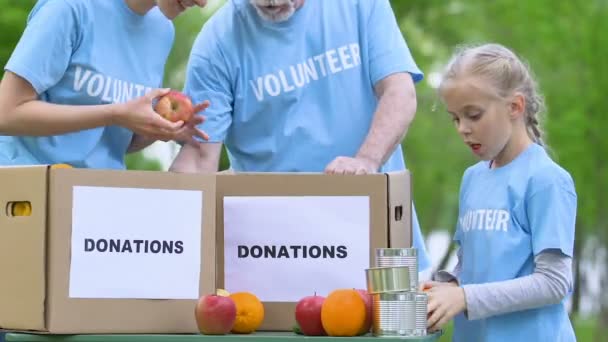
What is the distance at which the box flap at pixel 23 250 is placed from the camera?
3.34 m

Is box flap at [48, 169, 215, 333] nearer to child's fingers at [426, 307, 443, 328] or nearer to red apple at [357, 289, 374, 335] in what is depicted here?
red apple at [357, 289, 374, 335]

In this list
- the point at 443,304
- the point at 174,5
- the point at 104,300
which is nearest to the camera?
the point at 104,300

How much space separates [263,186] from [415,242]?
88 cm

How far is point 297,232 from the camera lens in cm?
356

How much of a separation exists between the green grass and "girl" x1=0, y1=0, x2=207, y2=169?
1310 cm

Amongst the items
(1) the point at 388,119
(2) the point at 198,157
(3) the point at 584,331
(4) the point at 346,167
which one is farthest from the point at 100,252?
(3) the point at 584,331

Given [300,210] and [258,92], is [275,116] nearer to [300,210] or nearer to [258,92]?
[258,92]

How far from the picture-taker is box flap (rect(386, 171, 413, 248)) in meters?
3.56

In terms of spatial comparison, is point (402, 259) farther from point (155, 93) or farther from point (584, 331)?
point (584, 331)

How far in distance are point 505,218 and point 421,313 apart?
1.92ft

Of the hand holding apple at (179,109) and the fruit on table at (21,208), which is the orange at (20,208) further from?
the hand holding apple at (179,109)

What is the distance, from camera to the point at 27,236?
11.1 ft

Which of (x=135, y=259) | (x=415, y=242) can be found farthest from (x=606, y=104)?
(x=135, y=259)

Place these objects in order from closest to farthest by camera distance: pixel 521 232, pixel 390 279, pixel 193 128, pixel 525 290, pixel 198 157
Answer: pixel 390 279 < pixel 525 290 < pixel 521 232 < pixel 193 128 < pixel 198 157
